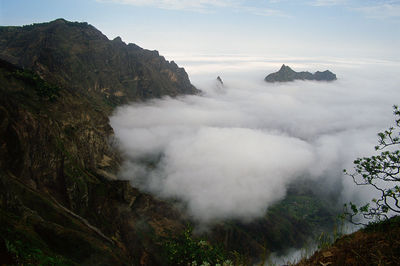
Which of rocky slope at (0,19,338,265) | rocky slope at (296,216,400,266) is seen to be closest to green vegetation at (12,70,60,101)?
rocky slope at (0,19,338,265)

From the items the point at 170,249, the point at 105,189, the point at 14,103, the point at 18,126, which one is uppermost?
the point at 14,103

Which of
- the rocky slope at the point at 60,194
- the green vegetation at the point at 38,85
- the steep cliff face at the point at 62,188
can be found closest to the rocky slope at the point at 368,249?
the rocky slope at the point at 60,194

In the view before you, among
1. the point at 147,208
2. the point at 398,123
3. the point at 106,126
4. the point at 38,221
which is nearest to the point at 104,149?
the point at 106,126

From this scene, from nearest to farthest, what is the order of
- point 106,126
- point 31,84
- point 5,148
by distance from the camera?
point 5,148
point 31,84
point 106,126

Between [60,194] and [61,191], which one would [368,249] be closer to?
[60,194]

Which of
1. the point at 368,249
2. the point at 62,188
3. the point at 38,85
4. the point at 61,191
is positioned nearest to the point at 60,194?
the point at 61,191

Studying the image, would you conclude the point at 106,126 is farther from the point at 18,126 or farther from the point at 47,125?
the point at 18,126

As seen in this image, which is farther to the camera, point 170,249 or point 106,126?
point 106,126

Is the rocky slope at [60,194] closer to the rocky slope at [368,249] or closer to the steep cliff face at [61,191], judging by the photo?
the steep cliff face at [61,191]

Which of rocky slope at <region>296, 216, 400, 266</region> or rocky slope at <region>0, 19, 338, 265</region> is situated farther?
rocky slope at <region>0, 19, 338, 265</region>

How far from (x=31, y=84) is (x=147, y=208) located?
8205 centimetres

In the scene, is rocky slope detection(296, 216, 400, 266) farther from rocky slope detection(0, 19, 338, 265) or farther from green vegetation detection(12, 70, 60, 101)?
green vegetation detection(12, 70, 60, 101)

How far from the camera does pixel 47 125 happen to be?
7488 centimetres

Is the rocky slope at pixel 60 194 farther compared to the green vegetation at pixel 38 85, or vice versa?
the green vegetation at pixel 38 85
